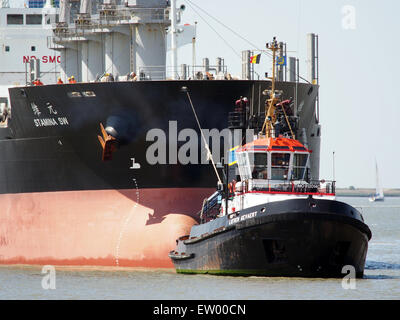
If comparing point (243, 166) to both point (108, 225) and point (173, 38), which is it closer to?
point (108, 225)

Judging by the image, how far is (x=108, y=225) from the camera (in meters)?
30.2

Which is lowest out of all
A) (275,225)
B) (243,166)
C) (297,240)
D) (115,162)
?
(297,240)

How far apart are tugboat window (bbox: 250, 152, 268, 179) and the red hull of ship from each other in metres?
4.40

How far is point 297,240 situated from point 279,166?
264 cm

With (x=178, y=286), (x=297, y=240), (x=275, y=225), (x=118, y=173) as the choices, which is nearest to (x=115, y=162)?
(x=118, y=173)

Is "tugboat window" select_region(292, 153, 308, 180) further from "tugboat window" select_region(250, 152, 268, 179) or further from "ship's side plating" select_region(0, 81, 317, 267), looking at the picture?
"ship's side plating" select_region(0, 81, 317, 267)

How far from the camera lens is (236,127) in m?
28.8

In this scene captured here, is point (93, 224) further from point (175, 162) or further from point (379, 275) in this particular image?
point (379, 275)

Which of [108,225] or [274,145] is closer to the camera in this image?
[274,145]

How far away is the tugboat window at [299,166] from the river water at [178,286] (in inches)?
122

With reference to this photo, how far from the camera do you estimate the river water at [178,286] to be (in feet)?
72.7

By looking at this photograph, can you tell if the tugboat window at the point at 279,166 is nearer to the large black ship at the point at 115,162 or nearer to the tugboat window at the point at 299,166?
the tugboat window at the point at 299,166

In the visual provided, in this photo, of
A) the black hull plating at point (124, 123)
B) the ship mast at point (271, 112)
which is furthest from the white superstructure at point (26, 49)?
the ship mast at point (271, 112)

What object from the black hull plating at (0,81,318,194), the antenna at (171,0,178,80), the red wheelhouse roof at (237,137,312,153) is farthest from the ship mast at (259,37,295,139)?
the antenna at (171,0,178,80)
